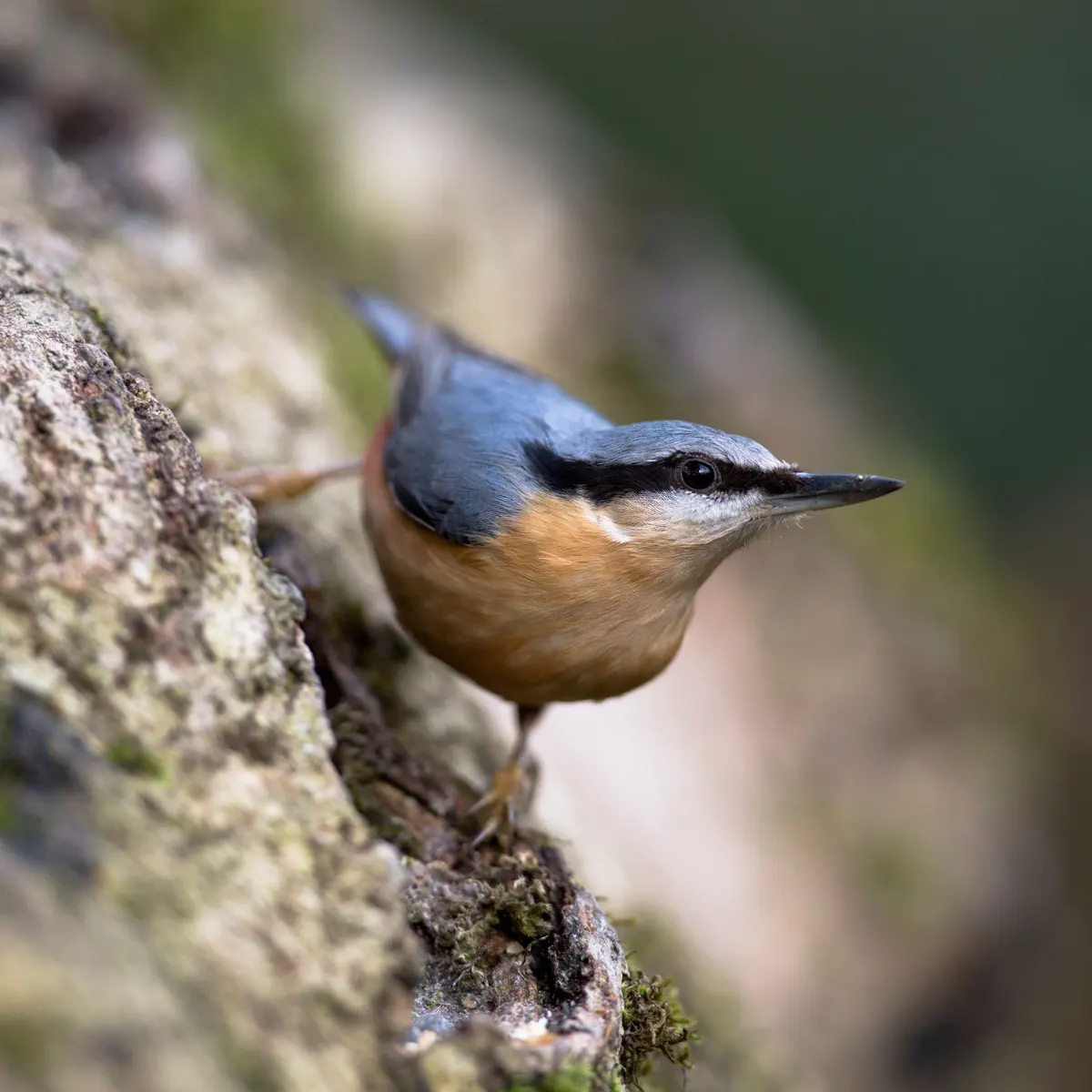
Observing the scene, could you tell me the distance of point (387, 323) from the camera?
4.67 meters

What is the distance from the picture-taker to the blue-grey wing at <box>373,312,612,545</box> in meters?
3.29

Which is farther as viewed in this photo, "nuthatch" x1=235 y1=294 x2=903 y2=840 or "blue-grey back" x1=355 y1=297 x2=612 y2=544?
"blue-grey back" x1=355 y1=297 x2=612 y2=544

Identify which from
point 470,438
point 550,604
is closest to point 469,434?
point 470,438

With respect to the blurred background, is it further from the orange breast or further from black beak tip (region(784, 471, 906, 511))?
black beak tip (region(784, 471, 906, 511))

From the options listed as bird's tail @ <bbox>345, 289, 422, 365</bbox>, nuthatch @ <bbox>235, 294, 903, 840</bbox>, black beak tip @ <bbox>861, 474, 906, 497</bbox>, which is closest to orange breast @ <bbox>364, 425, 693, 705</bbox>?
nuthatch @ <bbox>235, 294, 903, 840</bbox>

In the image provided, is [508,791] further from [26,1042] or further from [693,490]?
[26,1042]

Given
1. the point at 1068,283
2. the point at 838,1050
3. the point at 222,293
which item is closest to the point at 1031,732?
the point at 838,1050

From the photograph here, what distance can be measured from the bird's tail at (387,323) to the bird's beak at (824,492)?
188 centimetres

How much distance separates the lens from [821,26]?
14156 millimetres

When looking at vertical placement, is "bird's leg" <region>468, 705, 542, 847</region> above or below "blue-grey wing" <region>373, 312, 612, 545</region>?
below

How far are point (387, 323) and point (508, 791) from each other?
7.16ft

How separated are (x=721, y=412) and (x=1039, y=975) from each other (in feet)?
12.3

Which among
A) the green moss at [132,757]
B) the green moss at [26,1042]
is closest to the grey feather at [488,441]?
the green moss at [132,757]

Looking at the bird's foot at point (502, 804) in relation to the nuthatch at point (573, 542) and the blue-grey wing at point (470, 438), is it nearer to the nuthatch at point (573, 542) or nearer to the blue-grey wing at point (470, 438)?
the nuthatch at point (573, 542)
